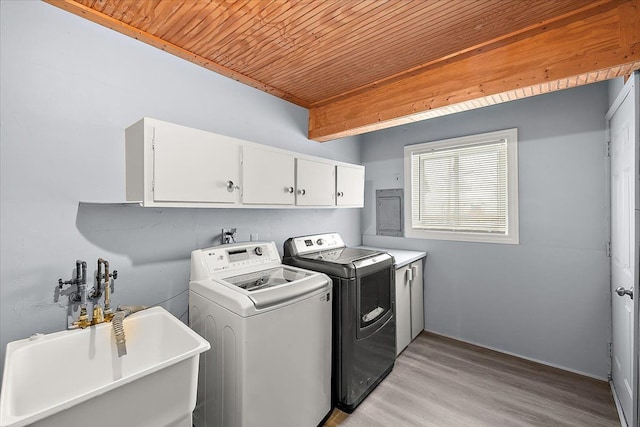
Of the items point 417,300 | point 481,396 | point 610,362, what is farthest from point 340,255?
point 610,362

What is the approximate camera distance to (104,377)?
138cm

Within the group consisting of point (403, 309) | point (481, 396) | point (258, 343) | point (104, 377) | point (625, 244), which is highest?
point (625, 244)

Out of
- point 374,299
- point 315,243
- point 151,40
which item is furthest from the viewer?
point 315,243

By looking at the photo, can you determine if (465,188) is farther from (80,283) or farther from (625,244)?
(80,283)

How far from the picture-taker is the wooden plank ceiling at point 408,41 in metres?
1.50

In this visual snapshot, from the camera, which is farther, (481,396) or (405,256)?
(405,256)

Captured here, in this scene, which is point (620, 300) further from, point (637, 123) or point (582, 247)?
point (637, 123)

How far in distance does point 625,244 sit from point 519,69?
1276 mm

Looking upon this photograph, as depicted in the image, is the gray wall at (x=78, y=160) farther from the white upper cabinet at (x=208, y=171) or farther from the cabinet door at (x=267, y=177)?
the cabinet door at (x=267, y=177)

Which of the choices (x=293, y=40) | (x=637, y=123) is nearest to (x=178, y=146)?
(x=293, y=40)

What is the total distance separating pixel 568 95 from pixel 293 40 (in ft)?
7.60

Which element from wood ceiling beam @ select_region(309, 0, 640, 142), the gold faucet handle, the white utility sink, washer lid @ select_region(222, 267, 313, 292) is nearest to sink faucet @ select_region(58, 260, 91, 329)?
the gold faucet handle

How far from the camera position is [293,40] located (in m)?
1.82

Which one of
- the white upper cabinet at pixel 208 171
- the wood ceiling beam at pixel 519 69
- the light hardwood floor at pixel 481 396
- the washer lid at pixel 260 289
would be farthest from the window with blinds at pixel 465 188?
the washer lid at pixel 260 289
